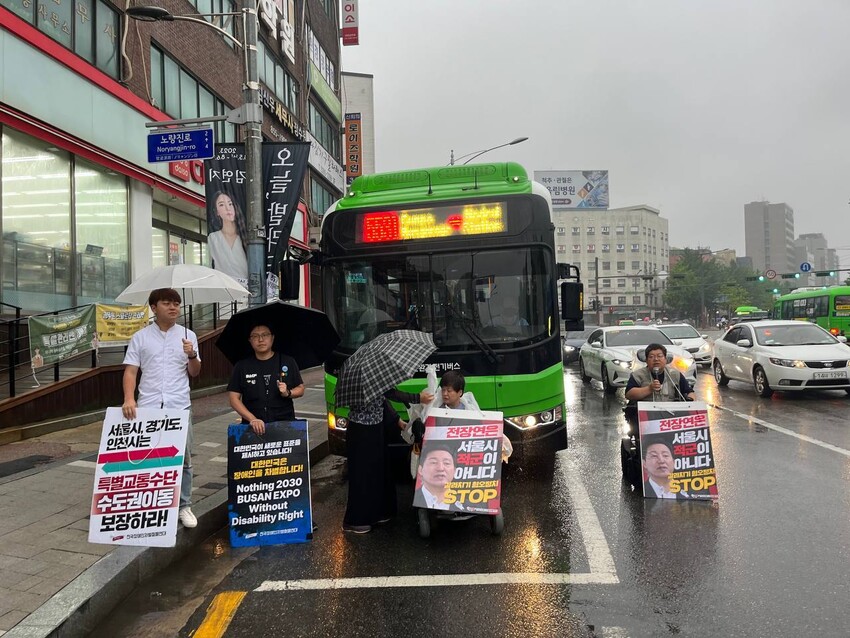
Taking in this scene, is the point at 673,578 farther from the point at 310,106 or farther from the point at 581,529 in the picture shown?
the point at 310,106

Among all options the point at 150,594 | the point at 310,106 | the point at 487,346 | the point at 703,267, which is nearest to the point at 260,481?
the point at 150,594

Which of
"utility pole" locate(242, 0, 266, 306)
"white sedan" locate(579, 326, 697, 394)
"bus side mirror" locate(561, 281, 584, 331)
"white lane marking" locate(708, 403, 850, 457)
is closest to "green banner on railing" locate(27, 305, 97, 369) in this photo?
"utility pole" locate(242, 0, 266, 306)

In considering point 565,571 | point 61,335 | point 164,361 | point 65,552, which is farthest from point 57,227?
point 565,571

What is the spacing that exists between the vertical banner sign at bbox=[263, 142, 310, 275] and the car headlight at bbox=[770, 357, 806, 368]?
9.54 meters

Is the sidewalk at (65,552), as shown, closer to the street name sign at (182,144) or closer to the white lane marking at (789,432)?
the street name sign at (182,144)

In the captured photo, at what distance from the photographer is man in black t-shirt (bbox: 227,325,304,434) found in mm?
4906

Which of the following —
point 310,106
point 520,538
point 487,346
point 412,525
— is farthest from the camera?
point 310,106

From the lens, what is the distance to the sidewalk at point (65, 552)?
3.39 meters

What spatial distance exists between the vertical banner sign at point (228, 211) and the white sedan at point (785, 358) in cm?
1011

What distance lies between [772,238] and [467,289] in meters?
214

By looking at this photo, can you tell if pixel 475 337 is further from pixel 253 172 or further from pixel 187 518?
pixel 253 172

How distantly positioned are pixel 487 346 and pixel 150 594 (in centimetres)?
349

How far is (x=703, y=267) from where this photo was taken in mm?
98438

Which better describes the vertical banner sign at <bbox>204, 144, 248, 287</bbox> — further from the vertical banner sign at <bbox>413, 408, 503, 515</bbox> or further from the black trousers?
the vertical banner sign at <bbox>413, 408, 503, 515</bbox>
